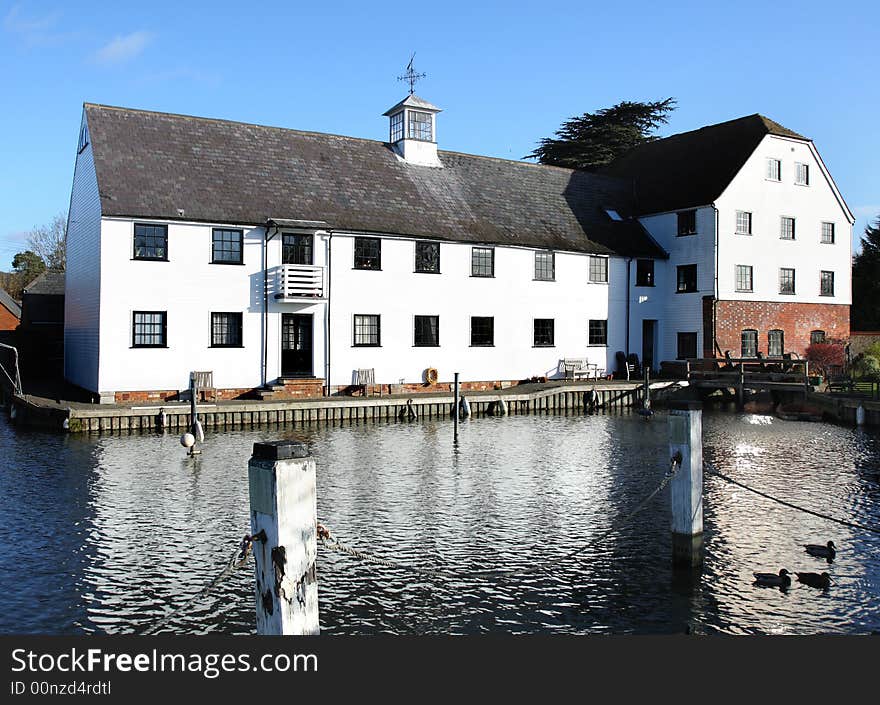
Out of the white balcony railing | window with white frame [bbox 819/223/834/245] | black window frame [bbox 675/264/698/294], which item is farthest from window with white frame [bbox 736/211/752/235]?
the white balcony railing

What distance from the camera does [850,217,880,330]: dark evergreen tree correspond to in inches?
2076

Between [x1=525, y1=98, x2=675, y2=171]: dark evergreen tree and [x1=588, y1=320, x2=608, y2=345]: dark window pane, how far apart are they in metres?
23.2

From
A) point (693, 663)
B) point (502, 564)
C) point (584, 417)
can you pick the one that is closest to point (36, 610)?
point (502, 564)

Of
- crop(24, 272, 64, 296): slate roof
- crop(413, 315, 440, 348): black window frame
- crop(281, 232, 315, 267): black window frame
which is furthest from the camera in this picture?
crop(24, 272, 64, 296): slate roof

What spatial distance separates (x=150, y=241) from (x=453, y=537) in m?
19.4

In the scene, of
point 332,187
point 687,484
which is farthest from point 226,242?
point 687,484

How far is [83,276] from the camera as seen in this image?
3155cm

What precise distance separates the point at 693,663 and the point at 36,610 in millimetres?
7463

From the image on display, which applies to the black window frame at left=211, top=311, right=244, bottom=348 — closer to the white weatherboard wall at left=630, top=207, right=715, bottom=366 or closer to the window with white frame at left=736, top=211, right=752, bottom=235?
the white weatherboard wall at left=630, top=207, right=715, bottom=366

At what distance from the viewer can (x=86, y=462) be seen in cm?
1959

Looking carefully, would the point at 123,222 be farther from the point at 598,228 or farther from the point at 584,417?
the point at 598,228

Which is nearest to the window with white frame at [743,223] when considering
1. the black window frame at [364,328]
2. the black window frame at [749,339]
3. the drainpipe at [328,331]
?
the black window frame at [749,339]

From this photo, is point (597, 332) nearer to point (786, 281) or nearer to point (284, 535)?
point (786, 281)

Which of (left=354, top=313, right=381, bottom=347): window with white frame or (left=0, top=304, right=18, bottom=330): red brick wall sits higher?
(left=0, top=304, right=18, bottom=330): red brick wall
